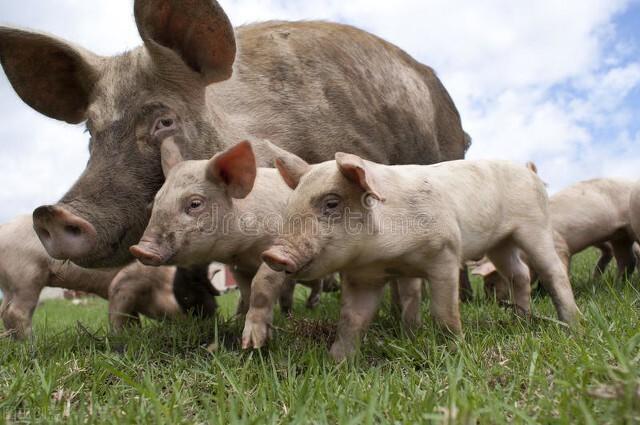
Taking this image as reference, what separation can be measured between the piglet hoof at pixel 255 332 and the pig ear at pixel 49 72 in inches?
64.9

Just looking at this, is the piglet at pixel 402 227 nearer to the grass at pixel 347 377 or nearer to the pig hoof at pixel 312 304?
the grass at pixel 347 377

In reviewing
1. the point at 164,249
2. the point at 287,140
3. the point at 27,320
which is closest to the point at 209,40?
the point at 287,140

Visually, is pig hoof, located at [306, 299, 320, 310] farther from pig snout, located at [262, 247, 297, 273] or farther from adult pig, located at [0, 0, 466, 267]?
pig snout, located at [262, 247, 297, 273]

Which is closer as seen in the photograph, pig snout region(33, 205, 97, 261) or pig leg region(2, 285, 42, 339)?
pig snout region(33, 205, 97, 261)

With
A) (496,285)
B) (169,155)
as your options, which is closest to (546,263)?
(169,155)

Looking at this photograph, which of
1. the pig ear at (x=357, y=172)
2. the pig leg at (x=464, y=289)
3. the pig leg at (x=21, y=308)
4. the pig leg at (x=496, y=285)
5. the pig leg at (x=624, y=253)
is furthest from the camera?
the pig leg at (x=624, y=253)

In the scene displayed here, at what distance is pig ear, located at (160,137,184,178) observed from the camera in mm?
3125

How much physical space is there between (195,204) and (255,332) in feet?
2.11

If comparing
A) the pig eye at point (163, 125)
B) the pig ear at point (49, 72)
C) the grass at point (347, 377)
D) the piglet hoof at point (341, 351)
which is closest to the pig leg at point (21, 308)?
the grass at point (347, 377)

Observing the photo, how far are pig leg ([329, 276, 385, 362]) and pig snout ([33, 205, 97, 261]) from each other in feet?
3.86

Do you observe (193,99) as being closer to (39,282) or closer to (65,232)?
(65,232)

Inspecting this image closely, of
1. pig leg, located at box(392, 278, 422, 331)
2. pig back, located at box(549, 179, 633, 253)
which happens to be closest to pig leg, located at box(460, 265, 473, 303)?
pig back, located at box(549, 179, 633, 253)

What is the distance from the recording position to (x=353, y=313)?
3.02 meters

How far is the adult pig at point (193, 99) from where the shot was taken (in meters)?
3.07
